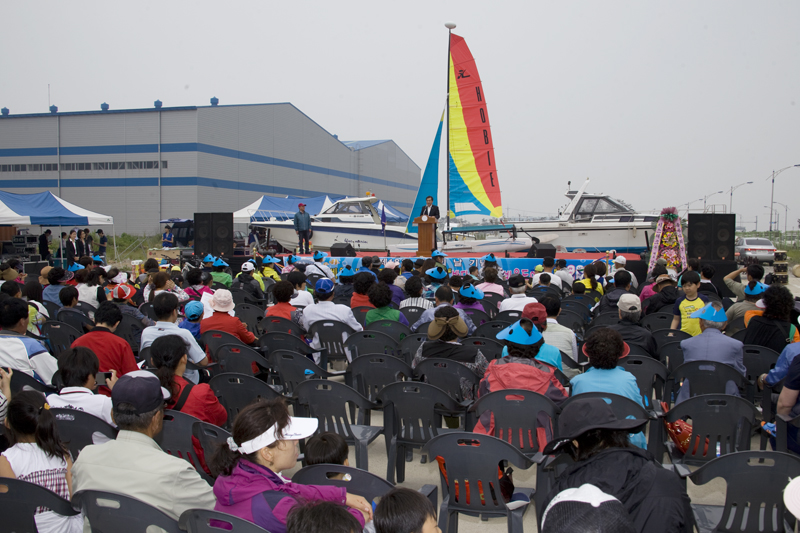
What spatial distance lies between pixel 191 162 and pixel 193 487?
31339 millimetres

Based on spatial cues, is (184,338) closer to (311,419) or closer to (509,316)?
(311,419)

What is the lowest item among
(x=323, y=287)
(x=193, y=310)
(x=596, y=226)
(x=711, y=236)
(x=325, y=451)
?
(x=325, y=451)

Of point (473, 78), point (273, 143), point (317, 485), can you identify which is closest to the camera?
Result: point (317, 485)

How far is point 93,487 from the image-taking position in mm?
2328

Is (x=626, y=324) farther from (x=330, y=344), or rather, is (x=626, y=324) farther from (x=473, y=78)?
(x=473, y=78)

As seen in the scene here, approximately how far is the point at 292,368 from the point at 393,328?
1.34 m

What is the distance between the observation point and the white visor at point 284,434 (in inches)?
86.4

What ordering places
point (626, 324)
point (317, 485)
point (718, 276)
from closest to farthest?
point (317, 485) < point (626, 324) < point (718, 276)

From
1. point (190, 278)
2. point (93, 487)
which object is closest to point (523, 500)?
Result: point (93, 487)

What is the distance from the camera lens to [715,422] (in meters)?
3.19

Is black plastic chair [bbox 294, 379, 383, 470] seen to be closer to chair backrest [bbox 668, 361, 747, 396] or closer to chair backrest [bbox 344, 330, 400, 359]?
chair backrest [bbox 344, 330, 400, 359]

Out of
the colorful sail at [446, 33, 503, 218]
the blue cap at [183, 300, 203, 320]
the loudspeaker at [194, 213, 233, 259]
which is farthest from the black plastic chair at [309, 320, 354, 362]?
the colorful sail at [446, 33, 503, 218]

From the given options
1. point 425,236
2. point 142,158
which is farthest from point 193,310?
point 142,158

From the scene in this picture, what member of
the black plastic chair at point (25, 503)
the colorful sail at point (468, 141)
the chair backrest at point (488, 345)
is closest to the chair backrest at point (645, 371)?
the chair backrest at point (488, 345)
